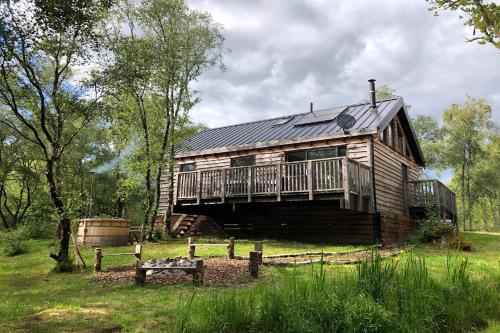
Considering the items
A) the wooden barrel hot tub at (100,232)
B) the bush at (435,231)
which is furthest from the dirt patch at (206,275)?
the bush at (435,231)

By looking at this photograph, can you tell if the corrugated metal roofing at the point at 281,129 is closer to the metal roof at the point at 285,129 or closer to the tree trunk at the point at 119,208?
the metal roof at the point at 285,129

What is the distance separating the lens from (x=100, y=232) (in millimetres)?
17453

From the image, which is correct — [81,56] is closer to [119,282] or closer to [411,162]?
[119,282]

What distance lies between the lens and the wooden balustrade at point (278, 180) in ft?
47.4

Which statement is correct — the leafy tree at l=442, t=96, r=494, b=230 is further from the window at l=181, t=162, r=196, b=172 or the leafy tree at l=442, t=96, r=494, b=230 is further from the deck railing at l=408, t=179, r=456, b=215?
the window at l=181, t=162, r=196, b=172

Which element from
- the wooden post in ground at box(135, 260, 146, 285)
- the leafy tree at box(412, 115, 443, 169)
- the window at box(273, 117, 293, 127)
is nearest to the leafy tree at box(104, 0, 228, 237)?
the window at box(273, 117, 293, 127)

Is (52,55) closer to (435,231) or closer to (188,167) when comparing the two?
(188,167)

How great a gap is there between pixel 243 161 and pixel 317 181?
604cm

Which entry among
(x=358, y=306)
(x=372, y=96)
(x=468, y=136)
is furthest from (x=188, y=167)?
(x=468, y=136)

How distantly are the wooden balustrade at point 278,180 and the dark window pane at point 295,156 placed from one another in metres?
2.28

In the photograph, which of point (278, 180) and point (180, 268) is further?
point (278, 180)

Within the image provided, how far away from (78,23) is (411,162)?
62.3 feet

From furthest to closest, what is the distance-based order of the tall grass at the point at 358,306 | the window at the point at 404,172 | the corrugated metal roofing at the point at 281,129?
the window at the point at 404,172 → the corrugated metal roofing at the point at 281,129 → the tall grass at the point at 358,306

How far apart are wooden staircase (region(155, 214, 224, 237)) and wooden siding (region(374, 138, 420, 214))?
8.66 meters
